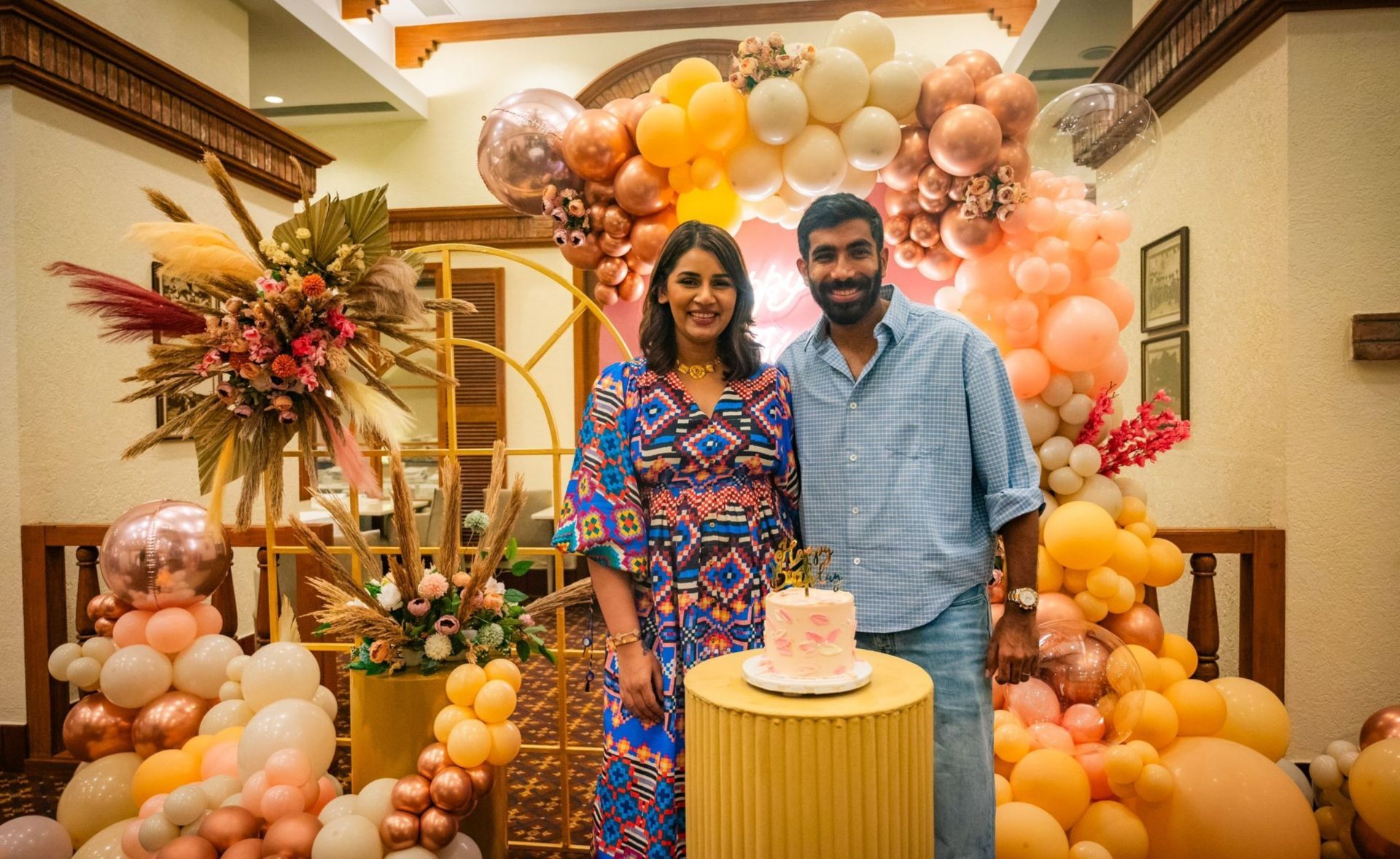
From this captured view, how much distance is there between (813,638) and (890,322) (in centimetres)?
81

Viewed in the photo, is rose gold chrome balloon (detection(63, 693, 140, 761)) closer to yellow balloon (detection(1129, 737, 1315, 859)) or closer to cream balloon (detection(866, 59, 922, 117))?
yellow balloon (detection(1129, 737, 1315, 859))

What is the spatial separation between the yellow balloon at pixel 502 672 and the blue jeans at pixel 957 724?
3.34ft

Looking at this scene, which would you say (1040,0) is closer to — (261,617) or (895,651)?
(895,651)

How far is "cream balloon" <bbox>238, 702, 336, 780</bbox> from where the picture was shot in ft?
7.25

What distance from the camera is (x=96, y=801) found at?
8.38ft

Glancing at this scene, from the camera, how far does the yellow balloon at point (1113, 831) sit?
2.23 metres

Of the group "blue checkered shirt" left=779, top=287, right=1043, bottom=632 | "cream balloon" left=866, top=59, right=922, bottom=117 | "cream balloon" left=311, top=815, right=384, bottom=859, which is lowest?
"cream balloon" left=311, top=815, right=384, bottom=859

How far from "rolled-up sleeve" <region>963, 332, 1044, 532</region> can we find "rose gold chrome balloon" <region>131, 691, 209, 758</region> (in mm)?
2551

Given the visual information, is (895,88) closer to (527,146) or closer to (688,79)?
(688,79)

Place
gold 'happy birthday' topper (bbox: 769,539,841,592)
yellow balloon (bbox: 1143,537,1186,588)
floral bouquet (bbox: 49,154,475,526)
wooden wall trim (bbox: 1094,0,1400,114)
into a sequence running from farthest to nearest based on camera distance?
wooden wall trim (bbox: 1094,0,1400,114), yellow balloon (bbox: 1143,537,1186,588), floral bouquet (bbox: 49,154,475,526), gold 'happy birthday' topper (bbox: 769,539,841,592)

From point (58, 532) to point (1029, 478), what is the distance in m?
3.78

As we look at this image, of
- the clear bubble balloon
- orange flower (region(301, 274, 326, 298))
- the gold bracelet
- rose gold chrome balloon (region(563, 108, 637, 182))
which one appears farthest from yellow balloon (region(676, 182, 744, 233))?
the gold bracelet

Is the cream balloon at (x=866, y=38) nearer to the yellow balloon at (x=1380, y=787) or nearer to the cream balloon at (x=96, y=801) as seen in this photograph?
the yellow balloon at (x=1380, y=787)

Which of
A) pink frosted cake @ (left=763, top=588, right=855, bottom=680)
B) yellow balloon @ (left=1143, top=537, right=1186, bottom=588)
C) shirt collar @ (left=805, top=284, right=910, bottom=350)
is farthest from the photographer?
yellow balloon @ (left=1143, top=537, right=1186, bottom=588)
